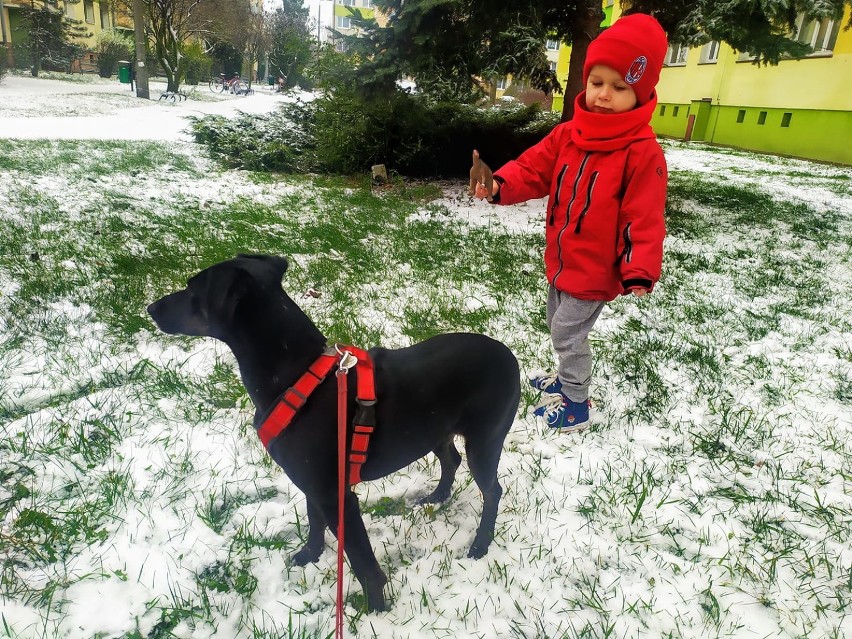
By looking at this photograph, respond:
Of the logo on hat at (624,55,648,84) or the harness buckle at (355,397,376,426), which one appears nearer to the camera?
the harness buckle at (355,397,376,426)

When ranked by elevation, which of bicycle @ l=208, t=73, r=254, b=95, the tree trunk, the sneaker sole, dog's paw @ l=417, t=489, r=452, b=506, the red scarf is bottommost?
dog's paw @ l=417, t=489, r=452, b=506

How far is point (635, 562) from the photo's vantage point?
2203 mm

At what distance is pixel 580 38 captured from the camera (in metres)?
8.05

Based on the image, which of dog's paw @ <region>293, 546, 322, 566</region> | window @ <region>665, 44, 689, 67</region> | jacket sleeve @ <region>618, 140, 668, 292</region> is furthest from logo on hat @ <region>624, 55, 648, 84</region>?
window @ <region>665, 44, 689, 67</region>

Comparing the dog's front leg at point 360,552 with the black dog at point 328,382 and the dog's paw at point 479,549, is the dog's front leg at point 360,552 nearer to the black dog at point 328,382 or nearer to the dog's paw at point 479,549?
the black dog at point 328,382

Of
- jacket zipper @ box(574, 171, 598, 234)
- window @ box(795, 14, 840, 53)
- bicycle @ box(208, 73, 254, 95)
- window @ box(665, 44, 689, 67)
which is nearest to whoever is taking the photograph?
jacket zipper @ box(574, 171, 598, 234)

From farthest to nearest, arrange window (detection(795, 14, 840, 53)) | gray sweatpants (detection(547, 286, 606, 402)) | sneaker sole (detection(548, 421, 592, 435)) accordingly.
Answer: window (detection(795, 14, 840, 53)) → sneaker sole (detection(548, 421, 592, 435)) → gray sweatpants (detection(547, 286, 606, 402))

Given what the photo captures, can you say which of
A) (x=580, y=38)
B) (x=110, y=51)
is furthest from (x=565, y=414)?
(x=110, y=51)

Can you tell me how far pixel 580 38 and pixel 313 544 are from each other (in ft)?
27.8

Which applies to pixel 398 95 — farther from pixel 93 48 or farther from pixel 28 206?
pixel 93 48

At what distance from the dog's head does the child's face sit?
1761 mm

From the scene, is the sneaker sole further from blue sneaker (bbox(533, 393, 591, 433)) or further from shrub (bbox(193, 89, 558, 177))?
shrub (bbox(193, 89, 558, 177))

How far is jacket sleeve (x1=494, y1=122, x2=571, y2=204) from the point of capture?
114 inches

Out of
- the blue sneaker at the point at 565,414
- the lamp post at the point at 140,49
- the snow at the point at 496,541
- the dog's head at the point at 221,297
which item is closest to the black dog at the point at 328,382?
the dog's head at the point at 221,297
